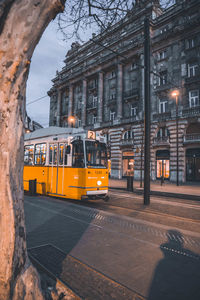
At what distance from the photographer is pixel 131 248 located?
4340mm

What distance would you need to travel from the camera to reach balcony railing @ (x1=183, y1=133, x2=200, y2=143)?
71.3 feet

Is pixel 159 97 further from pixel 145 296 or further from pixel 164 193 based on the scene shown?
pixel 145 296

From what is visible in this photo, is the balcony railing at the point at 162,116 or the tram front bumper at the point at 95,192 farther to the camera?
the balcony railing at the point at 162,116

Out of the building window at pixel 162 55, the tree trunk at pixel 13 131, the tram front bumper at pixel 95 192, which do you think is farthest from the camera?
the building window at pixel 162 55

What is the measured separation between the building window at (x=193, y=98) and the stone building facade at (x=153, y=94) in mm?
100

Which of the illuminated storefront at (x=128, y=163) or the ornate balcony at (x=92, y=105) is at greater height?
the ornate balcony at (x=92, y=105)

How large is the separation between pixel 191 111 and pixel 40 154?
17435 mm

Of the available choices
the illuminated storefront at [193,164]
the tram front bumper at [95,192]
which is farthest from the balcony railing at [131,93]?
the tram front bumper at [95,192]

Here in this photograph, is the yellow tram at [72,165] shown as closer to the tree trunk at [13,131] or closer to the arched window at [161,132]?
the tree trunk at [13,131]

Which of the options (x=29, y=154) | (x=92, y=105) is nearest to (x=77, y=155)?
(x=29, y=154)

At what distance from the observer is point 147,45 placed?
980cm

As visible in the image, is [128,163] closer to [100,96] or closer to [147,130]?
[100,96]

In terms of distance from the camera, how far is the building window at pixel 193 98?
22.6 meters

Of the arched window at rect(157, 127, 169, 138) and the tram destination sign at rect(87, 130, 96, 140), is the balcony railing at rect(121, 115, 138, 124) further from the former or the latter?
the tram destination sign at rect(87, 130, 96, 140)
